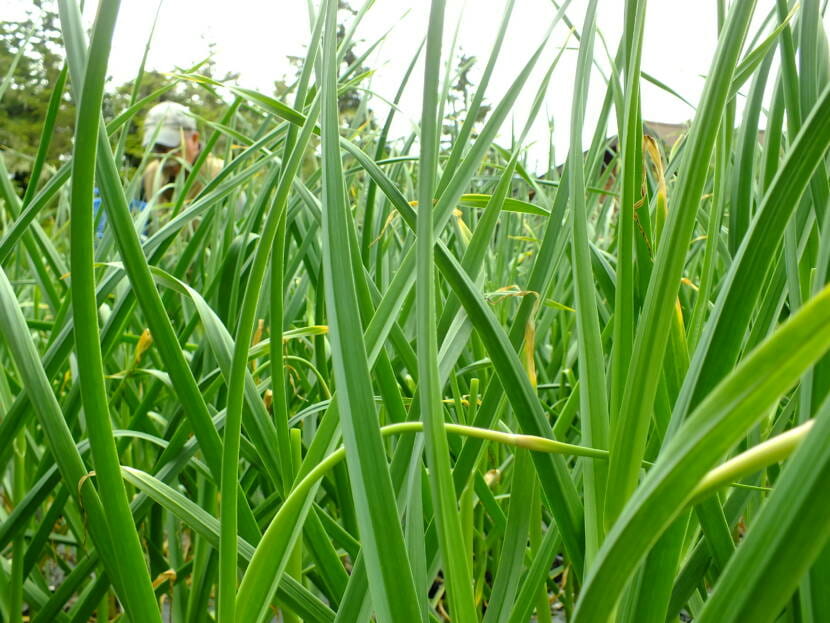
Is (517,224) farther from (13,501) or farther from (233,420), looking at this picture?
(233,420)

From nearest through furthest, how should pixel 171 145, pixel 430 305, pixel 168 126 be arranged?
pixel 430 305 → pixel 168 126 → pixel 171 145

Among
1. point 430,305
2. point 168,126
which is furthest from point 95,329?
point 168,126

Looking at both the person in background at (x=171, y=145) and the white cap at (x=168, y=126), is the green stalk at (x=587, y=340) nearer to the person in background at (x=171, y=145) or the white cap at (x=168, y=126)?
the person in background at (x=171, y=145)

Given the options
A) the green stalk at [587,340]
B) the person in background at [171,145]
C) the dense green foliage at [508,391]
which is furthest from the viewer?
the person in background at [171,145]

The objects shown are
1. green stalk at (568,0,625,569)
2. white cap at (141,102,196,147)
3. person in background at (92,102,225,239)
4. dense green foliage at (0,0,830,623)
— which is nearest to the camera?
dense green foliage at (0,0,830,623)

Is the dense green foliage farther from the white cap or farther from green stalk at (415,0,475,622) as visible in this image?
the white cap

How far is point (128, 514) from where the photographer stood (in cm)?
35

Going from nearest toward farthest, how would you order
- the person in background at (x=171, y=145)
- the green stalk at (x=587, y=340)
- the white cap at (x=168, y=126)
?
the green stalk at (x=587, y=340) < the person in background at (x=171, y=145) < the white cap at (x=168, y=126)

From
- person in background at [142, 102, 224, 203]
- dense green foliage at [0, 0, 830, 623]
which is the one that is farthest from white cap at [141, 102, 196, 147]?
dense green foliage at [0, 0, 830, 623]

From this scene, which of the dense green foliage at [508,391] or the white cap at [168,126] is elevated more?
the white cap at [168,126]

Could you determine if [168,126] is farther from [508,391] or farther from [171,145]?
[508,391]

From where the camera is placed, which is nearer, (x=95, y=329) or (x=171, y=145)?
(x=95, y=329)

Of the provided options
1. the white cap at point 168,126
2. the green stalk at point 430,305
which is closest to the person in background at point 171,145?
the white cap at point 168,126

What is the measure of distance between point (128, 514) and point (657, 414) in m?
0.26
